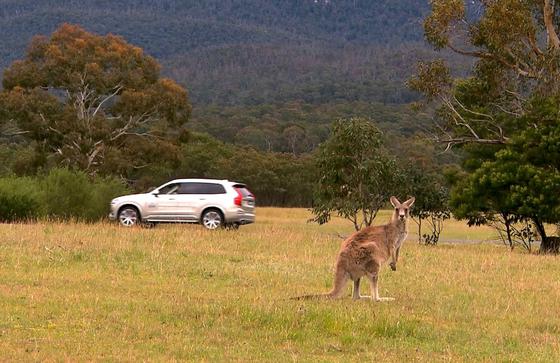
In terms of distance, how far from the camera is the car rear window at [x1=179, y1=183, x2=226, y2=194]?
2880 centimetres

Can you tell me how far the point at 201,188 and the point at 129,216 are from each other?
253cm

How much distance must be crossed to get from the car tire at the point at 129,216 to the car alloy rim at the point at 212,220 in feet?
7.56

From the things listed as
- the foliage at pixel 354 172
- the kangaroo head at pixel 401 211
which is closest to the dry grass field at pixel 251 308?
the kangaroo head at pixel 401 211

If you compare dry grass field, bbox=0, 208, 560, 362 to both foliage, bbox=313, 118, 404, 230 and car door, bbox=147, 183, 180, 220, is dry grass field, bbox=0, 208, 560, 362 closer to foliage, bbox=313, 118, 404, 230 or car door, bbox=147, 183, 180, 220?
car door, bbox=147, 183, 180, 220


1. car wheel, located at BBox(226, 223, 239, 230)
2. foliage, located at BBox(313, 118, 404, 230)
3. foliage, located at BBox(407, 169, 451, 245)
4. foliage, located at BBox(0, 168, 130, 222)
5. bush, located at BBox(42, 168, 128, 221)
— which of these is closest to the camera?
car wheel, located at BBox(226, 223, 239, 230)

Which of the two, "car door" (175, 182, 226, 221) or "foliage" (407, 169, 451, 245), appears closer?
"car door" (175, 182, 226, 221)

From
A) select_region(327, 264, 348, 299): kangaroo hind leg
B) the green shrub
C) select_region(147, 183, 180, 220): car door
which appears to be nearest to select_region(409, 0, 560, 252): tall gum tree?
select_region(147, 183, 180, 220): car door

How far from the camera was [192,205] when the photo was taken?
2883 centimetres

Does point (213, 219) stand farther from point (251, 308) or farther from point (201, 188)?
point (251, 308)

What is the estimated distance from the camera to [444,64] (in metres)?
32.8

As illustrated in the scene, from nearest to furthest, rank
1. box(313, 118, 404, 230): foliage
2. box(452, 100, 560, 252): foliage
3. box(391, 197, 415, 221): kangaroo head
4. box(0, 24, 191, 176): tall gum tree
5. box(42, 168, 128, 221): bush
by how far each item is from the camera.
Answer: box(391, 197, 415, 221): kangaroo head, box(452, 100, 560, 252): foliage, box(313, 118, 404, 230): foliage, box(42, 168, 128, 221): bush, box(0, 24, 191, 176): tall gum tree

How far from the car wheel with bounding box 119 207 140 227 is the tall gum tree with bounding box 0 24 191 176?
17.4m

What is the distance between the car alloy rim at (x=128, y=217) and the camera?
2938 centimetres

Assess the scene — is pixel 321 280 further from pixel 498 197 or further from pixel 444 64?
pixel 444 64
